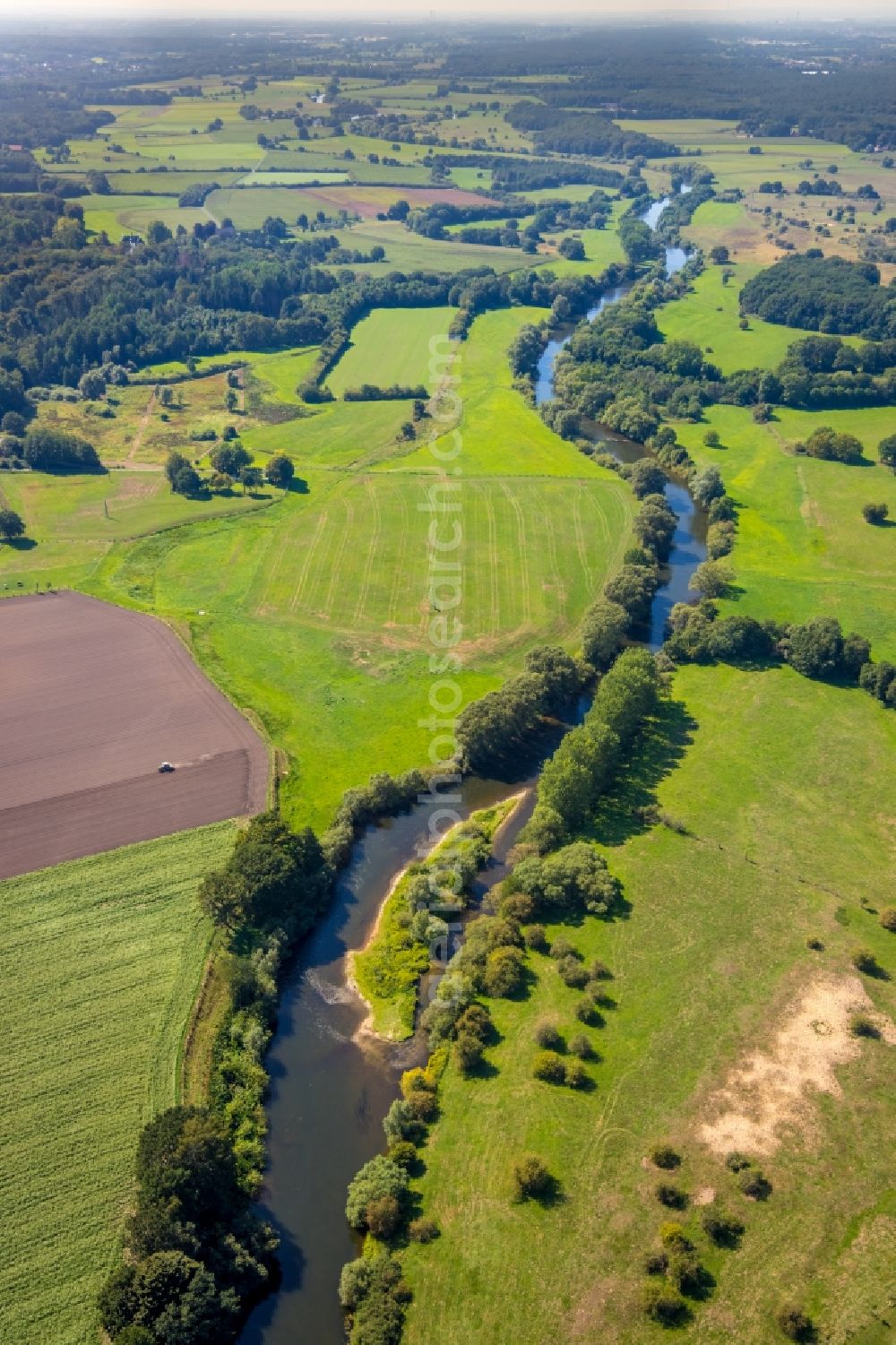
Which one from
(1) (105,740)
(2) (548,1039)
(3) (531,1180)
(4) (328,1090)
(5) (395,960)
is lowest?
(4) (328,1090)

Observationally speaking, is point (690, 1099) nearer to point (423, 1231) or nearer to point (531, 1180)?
point (531, 1180)

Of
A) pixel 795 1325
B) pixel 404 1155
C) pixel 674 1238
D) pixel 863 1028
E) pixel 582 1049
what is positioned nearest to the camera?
pixel 795 1325

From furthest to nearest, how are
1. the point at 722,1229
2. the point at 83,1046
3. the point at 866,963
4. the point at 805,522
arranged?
the point at 805,522 < the point at 866,963 < the point at 83,1046 < the point at 722,1229

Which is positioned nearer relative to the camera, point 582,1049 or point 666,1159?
point 666,1159

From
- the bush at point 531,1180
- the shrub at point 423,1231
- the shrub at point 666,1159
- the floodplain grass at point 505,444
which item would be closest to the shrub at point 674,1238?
the shrub at point 666,1159

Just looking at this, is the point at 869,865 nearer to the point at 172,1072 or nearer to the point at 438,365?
the point at 172,1072

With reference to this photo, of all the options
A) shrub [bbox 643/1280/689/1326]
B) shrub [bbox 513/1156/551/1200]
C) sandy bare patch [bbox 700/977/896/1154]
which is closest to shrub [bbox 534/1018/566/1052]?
shrub [bbox 513/1156/551/1200]

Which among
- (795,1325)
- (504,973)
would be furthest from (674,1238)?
(504,973)

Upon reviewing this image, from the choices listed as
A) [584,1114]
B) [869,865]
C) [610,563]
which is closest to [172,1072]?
[584,1114]
